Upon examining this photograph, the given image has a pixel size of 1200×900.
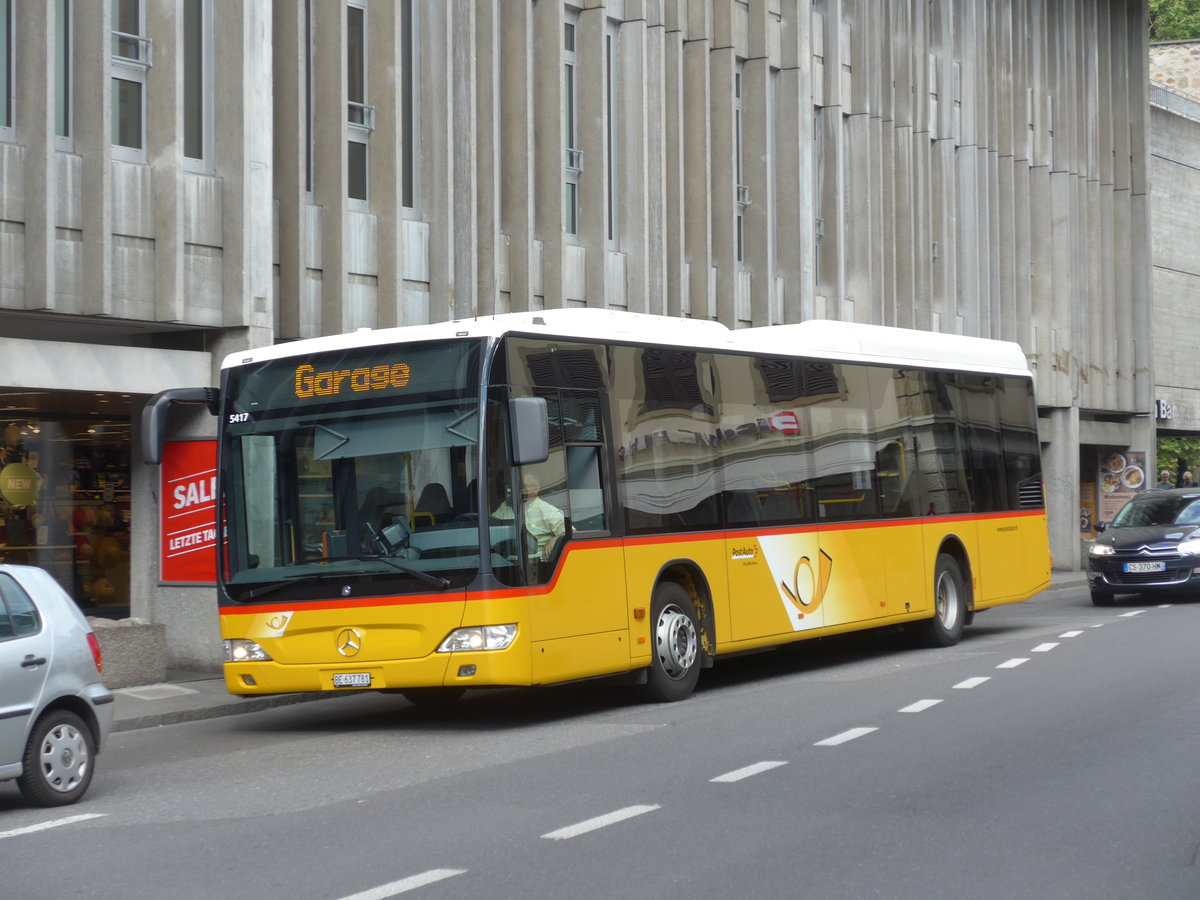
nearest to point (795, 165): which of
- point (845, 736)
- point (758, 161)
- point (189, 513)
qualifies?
point (758, 161)

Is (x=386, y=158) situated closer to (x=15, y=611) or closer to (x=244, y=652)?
(x=244, y=652)

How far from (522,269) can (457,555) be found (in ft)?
32.3

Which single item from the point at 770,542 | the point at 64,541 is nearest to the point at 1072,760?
the point at 770,542

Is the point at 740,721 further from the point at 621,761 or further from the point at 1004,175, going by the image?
the point at 1004,175

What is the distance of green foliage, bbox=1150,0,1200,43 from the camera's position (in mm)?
73312

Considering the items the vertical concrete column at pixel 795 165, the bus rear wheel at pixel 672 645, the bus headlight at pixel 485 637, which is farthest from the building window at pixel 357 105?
the vertical concrete column at pixel 795 165

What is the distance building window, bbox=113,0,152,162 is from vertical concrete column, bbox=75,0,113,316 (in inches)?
18.7

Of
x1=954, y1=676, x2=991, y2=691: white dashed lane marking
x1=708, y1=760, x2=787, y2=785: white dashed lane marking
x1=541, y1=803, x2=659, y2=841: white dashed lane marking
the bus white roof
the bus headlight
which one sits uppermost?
the bus white roof

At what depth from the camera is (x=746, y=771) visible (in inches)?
374

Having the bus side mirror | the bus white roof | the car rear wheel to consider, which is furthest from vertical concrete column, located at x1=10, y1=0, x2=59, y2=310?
the car rear wheel

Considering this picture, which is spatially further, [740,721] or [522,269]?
[522,269]

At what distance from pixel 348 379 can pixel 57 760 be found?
3.74 m

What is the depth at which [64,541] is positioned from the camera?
17.9m

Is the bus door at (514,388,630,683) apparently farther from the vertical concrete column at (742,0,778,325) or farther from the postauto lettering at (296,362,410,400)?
the vertical concrete column at (742,0,778,325)
